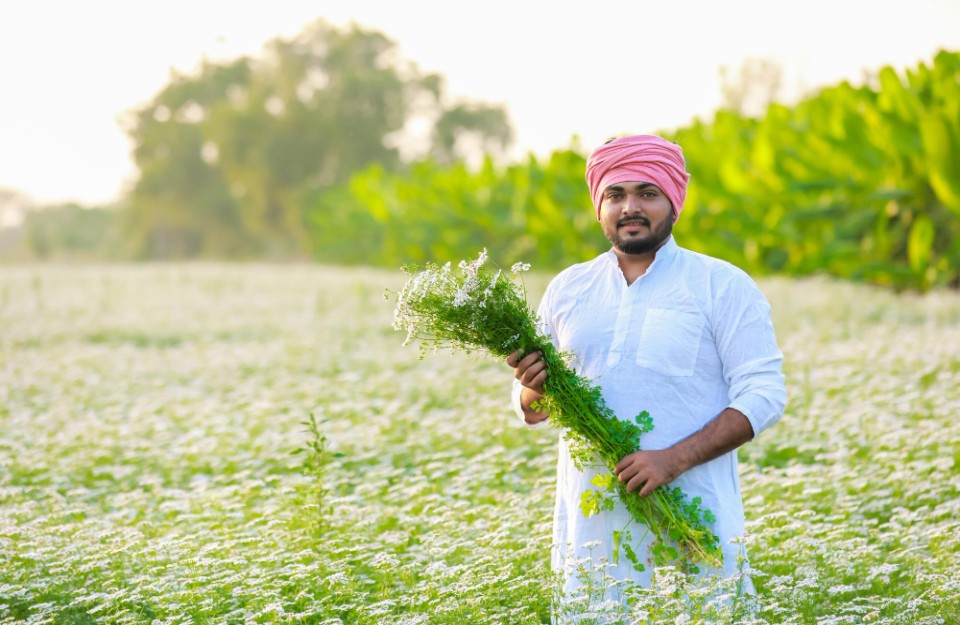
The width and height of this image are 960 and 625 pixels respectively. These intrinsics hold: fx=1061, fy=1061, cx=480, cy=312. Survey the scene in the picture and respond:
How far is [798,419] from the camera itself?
20.0ft

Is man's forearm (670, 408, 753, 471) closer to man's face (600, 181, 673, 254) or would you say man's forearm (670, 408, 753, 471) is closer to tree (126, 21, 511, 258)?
man's face (600, 181, 673, 254)

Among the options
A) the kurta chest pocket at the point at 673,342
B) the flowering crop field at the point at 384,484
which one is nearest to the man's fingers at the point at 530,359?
the kurta chest pocket at the point at 673,342

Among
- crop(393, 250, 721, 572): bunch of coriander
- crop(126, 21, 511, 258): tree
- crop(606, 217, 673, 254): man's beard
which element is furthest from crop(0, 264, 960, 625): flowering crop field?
crop(126, 21, 511, 258): tree

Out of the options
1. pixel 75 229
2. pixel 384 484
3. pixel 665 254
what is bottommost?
pixel 384 484

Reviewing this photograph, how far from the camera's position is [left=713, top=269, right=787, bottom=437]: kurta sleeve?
2.73 m

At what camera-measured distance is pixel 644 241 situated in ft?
9.35

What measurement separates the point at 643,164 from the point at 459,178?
57.3ft

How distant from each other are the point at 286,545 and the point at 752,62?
40.7m

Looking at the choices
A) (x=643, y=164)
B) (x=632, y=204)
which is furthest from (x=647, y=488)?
(x=643, y=164)

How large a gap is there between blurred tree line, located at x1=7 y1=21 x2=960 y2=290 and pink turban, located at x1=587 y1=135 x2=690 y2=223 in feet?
1.63

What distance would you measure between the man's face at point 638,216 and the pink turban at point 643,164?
0.02 meters

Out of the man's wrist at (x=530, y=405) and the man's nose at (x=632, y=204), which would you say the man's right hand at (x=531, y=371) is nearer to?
the man's wrist at (x=530, y=405)

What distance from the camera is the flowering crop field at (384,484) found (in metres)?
3.47

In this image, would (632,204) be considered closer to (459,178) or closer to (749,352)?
(749,352)
